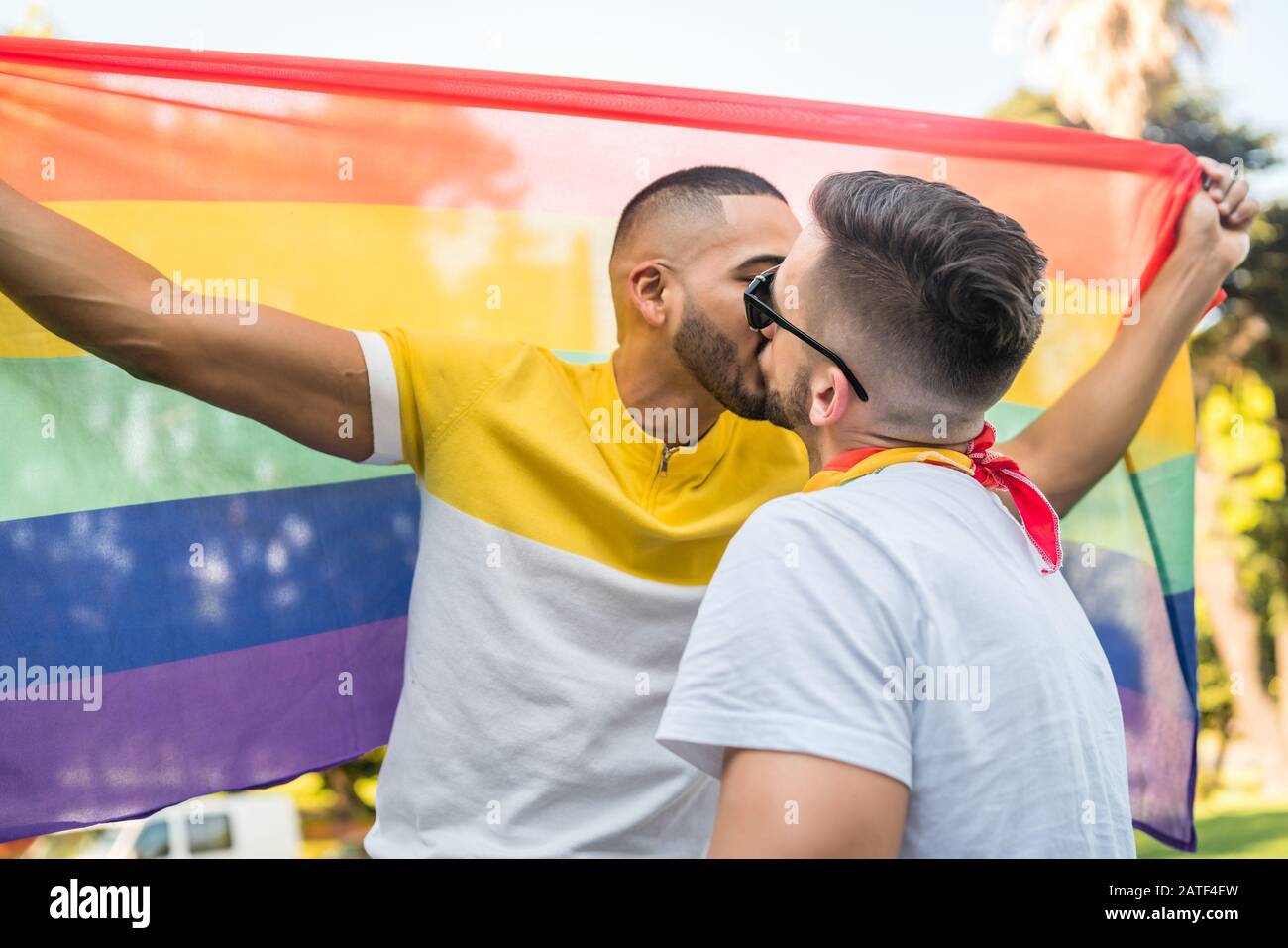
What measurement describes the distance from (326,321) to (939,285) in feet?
5.36

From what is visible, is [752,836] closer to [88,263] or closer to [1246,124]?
[88,263]

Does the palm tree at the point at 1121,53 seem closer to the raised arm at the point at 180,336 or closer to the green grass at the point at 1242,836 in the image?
the green grass at the point at 1242,836

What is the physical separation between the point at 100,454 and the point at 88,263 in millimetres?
650

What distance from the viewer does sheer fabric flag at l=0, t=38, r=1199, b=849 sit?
8.72 ft

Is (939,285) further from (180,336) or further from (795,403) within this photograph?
(180,336)

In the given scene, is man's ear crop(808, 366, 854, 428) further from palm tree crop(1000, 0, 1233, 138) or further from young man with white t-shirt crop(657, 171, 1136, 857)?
palm tree crop(1000, 0, 1233, 138)

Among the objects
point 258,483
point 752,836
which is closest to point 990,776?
point 752,836

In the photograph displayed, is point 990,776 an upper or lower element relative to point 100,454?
lower

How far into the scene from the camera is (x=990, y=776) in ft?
5.28

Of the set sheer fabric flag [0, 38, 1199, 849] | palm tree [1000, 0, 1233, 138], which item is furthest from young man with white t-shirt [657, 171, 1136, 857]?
palm tree [1000, 0, 1233, 138]

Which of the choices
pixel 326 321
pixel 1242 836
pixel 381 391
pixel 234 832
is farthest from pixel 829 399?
pixel 234 832

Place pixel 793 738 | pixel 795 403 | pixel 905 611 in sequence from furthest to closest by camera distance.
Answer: pixel 795 403, pixel 905 611, pixel 793 738

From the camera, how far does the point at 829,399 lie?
6.42 ft

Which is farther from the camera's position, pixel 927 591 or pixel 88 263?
pixel 88 263
